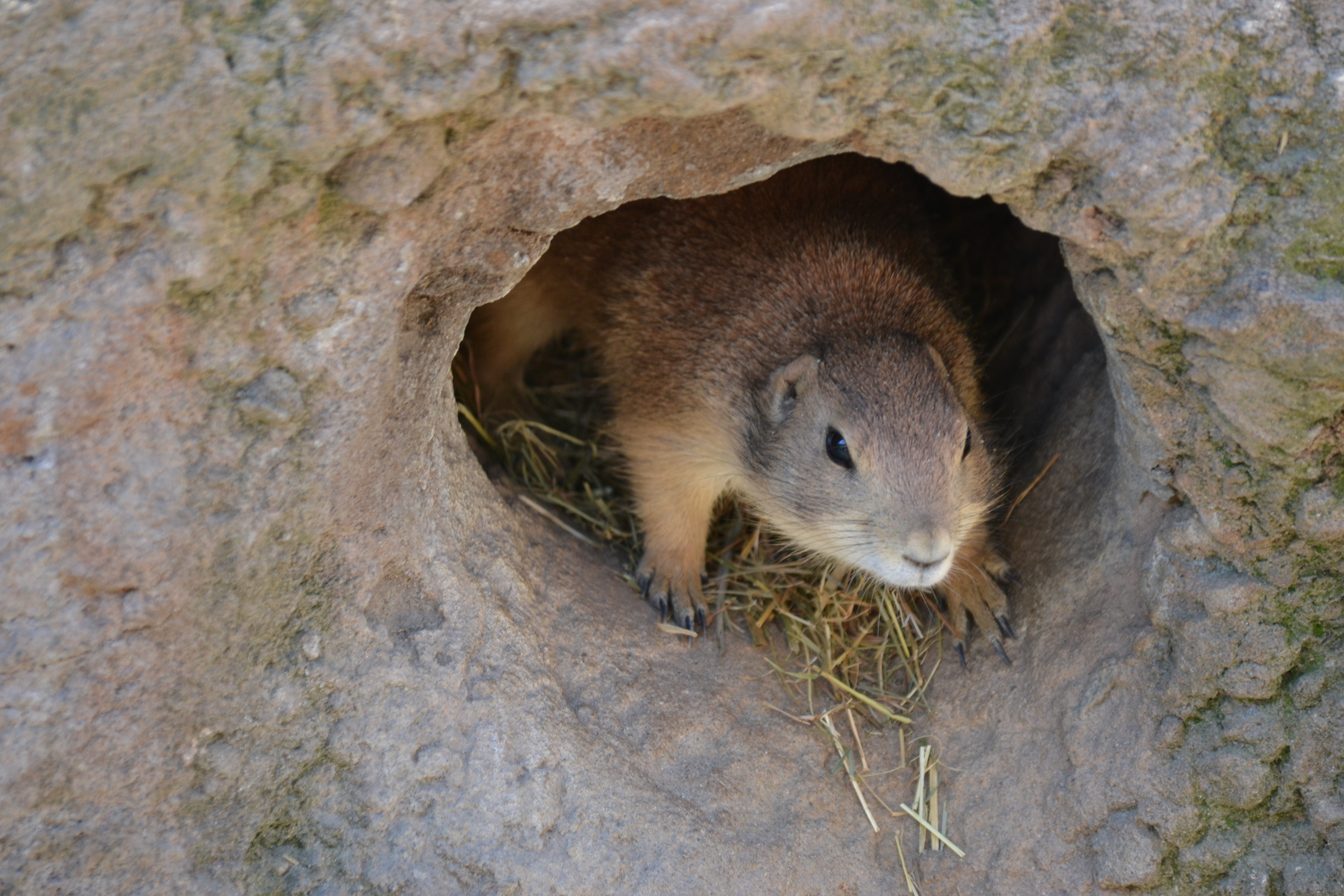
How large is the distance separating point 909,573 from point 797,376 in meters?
1.06

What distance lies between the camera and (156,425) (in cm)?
317

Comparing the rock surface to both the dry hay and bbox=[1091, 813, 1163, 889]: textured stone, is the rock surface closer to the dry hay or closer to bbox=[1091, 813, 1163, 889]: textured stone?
bbox=[1091, 813, 1163, 889]: textured stone

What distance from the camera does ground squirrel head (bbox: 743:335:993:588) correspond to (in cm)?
422

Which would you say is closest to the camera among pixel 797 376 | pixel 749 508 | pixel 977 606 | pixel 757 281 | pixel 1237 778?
pixel 1237 778

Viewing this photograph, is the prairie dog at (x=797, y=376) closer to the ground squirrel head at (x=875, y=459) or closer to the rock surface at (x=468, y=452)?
the ground squirrel head at (x=875, y=459)

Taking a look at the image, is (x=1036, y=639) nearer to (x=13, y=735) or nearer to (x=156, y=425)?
(x=156, y=425)

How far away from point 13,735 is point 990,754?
3.71 meters

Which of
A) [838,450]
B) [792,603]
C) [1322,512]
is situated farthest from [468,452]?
[1322,512]

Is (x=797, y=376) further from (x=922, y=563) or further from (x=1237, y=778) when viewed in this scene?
(x=1237, y=778)

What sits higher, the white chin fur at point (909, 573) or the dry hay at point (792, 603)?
the white chin fur at point (909, 573)

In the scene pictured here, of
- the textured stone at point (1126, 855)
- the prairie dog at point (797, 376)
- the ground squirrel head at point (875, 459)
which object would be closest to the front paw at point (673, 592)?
the prairie dog at point (797, 376)

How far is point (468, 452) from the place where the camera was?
4562 mm

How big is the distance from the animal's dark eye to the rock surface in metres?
1.08

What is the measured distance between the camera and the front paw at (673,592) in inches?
202
